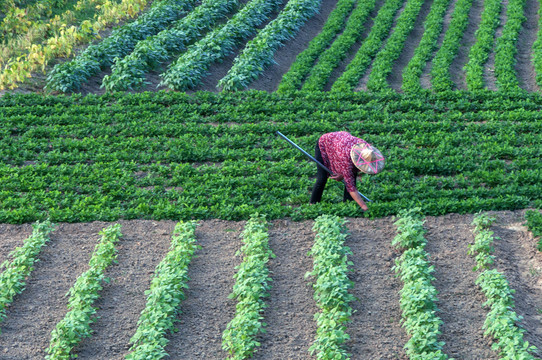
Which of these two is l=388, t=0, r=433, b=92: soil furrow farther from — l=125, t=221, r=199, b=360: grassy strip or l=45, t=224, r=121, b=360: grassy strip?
l=45, t=224, r=121, b=360: grassy strip

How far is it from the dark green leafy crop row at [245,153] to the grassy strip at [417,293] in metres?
0.97

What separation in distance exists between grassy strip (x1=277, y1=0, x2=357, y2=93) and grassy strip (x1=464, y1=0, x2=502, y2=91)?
381 centimetres

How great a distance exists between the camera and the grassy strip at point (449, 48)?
13961 millimetres

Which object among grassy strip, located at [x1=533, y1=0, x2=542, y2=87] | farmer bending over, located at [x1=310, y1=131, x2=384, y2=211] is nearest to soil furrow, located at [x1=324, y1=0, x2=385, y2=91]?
grassy strip, located at [x1=533, y1=0, x2=542, y2=87]

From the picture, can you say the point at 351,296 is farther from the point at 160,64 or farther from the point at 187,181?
the point at 160,64

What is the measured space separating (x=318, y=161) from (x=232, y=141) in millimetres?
2948

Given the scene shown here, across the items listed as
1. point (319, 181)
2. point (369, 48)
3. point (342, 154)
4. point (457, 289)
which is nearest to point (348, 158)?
point (342, 154)

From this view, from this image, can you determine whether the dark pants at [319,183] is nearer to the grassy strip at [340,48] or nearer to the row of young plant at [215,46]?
the grassy strip at [340,48]

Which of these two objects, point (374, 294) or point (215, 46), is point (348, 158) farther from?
point (215, 46)

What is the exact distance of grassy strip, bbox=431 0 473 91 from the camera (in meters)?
14.0

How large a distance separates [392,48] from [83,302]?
1126 cm

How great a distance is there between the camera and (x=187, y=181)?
415 inches

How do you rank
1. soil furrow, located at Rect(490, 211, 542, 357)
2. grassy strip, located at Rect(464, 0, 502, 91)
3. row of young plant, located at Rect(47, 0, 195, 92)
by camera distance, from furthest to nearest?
grassy strip, located at Rect(464, 0, 502, 91) → row of young plant, located at Rect(47, 0, 195, 92) → soil furrow, located at Rect(490, 211, 542, 357)

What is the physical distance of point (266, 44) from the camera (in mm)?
15797
